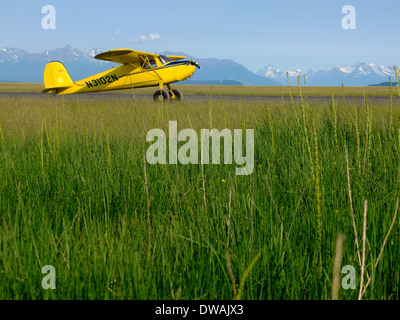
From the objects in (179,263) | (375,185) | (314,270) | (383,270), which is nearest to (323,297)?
(314,270)

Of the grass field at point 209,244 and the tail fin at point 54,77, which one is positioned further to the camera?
the tail fin at point 54,77

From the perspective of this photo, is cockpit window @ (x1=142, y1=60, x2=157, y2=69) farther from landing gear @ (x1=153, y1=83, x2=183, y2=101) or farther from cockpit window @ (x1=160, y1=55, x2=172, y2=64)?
landing gear @ (x1=153, y1=83, x2=183, y2=101)

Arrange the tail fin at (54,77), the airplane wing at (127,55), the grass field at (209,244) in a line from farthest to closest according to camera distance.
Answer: the tail fin at (54,77) → the airplane wing at (127,55) → the grass field at (209,244)

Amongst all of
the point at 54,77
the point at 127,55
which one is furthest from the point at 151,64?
the point at 54,77

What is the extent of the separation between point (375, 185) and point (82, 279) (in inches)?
72.3

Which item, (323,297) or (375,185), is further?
(375,185)

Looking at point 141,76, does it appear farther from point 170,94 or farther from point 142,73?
point 170,94

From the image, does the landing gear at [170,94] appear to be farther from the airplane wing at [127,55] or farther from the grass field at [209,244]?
the grass field at [209,244]

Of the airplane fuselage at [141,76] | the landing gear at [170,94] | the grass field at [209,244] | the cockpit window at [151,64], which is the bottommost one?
the grass field at [209,244]

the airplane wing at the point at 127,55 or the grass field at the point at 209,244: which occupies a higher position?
the airplane wing at the point at 127,55

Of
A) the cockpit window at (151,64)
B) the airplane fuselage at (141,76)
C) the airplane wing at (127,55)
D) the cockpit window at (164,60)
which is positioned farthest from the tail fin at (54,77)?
the cockpit window at (164,60)

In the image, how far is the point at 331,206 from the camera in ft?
7.01

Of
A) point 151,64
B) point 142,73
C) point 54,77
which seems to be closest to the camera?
point 142,73
